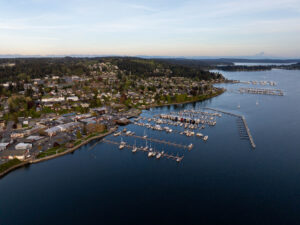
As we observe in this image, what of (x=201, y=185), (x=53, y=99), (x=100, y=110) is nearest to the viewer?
(x=201, y=185)

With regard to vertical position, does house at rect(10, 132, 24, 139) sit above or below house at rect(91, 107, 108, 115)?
below

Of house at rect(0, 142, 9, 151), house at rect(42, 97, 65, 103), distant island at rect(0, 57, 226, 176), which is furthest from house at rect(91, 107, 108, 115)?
house at rect(0, 142, 9, 151)

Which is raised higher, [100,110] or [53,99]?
[53,99]

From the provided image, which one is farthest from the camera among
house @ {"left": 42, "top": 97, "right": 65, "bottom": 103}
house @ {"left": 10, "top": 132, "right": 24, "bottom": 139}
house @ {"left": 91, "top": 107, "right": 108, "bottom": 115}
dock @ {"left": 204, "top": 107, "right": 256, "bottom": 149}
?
house @ {"left": 42, "top": 97, "right": 65, "bottom": 103}

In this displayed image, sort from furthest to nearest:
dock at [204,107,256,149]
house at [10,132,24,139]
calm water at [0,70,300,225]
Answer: dock at [204,107,256,149]
house at [10,132,24,139]
calm water at [0,70,300,225]

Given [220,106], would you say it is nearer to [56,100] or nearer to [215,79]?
[56,100]

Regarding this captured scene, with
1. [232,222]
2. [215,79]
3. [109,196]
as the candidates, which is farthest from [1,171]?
[215,79]

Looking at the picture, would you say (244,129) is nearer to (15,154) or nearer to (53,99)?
(15,154)

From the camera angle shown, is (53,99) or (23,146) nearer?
(23,146)

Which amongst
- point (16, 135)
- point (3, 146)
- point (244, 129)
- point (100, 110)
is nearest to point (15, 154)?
point (3, 146)

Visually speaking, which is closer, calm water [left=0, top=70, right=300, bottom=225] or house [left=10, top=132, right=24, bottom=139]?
calm water [left=0, top=70, right=300, bottom=225]

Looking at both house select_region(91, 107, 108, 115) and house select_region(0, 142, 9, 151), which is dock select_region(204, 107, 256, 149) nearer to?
house select_region(91, 107, 108, 115)
